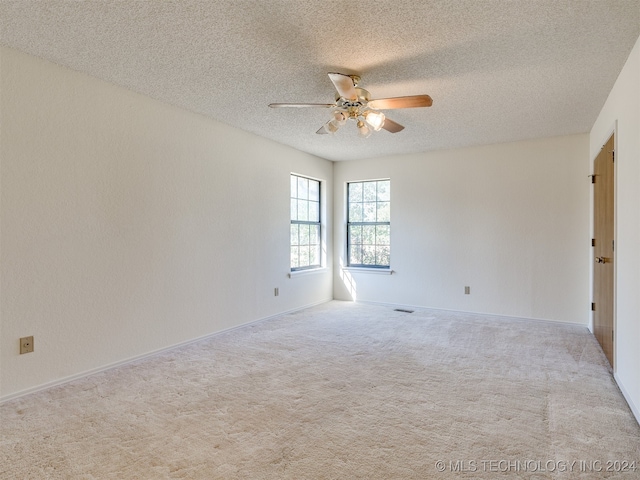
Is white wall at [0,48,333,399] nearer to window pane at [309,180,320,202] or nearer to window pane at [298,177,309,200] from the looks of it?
window pane at [298,177,309,200]

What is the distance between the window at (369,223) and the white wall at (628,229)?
332 centimetres

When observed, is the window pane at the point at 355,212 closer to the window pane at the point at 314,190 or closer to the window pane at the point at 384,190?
the window pane at the point at 384,190

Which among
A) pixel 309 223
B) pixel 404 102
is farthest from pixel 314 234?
pixel 404 102

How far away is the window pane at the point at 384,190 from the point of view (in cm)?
596

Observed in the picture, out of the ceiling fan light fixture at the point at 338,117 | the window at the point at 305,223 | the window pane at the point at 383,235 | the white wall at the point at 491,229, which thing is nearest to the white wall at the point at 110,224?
the window at the point at 305,223

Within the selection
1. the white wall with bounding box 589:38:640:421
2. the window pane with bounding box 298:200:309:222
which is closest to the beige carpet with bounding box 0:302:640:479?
the white wall with bounding box 589:38:640:421

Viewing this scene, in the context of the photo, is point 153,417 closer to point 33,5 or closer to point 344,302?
point 33,5

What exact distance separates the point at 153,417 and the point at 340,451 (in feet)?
3.93

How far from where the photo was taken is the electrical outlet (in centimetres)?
258

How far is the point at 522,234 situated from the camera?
491 cm

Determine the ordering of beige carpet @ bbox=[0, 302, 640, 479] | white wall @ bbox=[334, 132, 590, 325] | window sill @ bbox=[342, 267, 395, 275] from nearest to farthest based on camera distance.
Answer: beige carpet @ bbox=[0, 302, 640, 479], white wall @ bbox=[334, 132, 590, 325], window sill @ bbox=[342, 267, 395, 275]

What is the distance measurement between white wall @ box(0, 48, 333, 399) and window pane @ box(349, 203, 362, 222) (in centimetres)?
Result: 209

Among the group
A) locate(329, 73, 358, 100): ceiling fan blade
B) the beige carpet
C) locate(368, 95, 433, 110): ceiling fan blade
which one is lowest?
the beige carpet

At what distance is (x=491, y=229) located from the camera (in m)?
5.11
